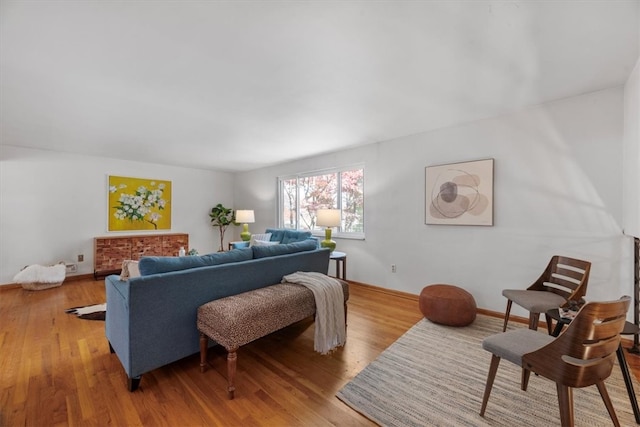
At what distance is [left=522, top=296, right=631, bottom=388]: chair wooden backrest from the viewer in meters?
1.12

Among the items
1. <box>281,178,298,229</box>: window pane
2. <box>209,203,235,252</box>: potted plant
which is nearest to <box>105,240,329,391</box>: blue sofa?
<box>281,178,298,229</box>: window pane

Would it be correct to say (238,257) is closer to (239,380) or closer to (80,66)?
(239,380)

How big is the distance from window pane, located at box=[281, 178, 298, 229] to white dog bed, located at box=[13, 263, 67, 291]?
3749 mm

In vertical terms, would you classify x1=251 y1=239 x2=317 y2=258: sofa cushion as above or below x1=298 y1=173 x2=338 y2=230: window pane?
below

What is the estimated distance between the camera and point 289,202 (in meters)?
5.52

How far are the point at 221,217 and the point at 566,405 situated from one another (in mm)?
6294

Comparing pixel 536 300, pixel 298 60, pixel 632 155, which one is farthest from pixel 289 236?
pixel 632 155

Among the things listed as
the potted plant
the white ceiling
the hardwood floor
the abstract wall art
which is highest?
the white ceiling

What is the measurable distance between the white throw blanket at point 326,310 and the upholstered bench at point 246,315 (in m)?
0.07

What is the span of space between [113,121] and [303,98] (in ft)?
7.66

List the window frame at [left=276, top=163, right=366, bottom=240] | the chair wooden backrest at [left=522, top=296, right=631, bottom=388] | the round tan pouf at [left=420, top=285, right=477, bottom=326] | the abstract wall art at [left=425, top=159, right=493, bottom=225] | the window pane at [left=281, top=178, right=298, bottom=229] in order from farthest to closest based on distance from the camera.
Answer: the window pane at [left=281, top=178, right=298, bottom=229] → the window frame at [left=276, top=163, right=366, bottom=240] → the abstract wall art at [left=425, top=159, right=493, bottom=225] → the round tan pouf at [left=420, top=285, right=477, bottom=326] → the chair wooden backrest at [left=522, top=296, right=631, bottom=388]

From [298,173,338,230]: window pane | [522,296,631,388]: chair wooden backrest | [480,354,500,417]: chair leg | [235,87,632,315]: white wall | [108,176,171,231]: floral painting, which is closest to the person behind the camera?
[522,296,631,388]: chair wooden backrest

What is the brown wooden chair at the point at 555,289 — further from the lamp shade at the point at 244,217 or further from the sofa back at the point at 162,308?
the lamp shade at the point at 244,217

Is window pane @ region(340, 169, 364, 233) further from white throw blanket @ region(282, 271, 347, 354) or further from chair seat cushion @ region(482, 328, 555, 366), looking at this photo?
chair seat cushion @ region(482, 328, 555, 366)
